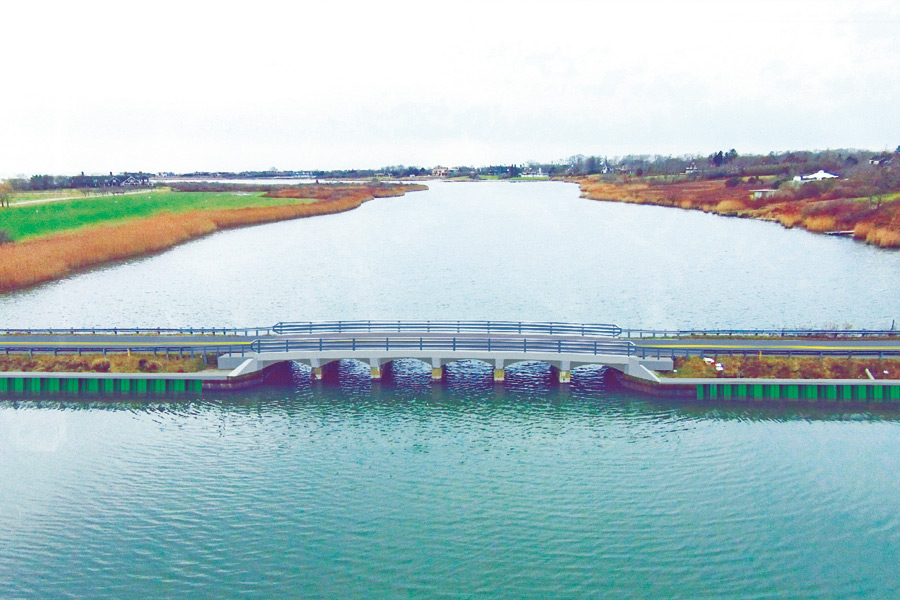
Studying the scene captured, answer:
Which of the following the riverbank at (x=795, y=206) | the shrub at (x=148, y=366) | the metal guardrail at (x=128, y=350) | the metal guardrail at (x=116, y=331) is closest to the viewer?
the shrub at (x=148, y=366)

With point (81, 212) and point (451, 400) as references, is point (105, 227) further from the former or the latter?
point (451, 400)

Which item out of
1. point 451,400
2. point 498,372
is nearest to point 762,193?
Answer: point 498,372

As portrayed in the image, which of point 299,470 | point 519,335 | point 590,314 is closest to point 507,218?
point 590,314

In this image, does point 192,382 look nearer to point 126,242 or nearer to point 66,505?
point 66,505

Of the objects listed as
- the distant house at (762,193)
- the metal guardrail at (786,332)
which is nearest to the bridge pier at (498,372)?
the metal guardrail at (786,332)

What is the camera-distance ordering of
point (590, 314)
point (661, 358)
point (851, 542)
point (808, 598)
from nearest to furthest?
point (808, 598) < point (851, 542) < point (661, 358) < point (590, 314)

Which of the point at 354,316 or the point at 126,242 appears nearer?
the point at 354,316

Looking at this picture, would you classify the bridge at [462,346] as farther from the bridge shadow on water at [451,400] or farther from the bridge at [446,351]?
the bridge shadow on water at [451,400]

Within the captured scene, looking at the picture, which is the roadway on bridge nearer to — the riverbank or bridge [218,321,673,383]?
bridge [218,321,673,383]
